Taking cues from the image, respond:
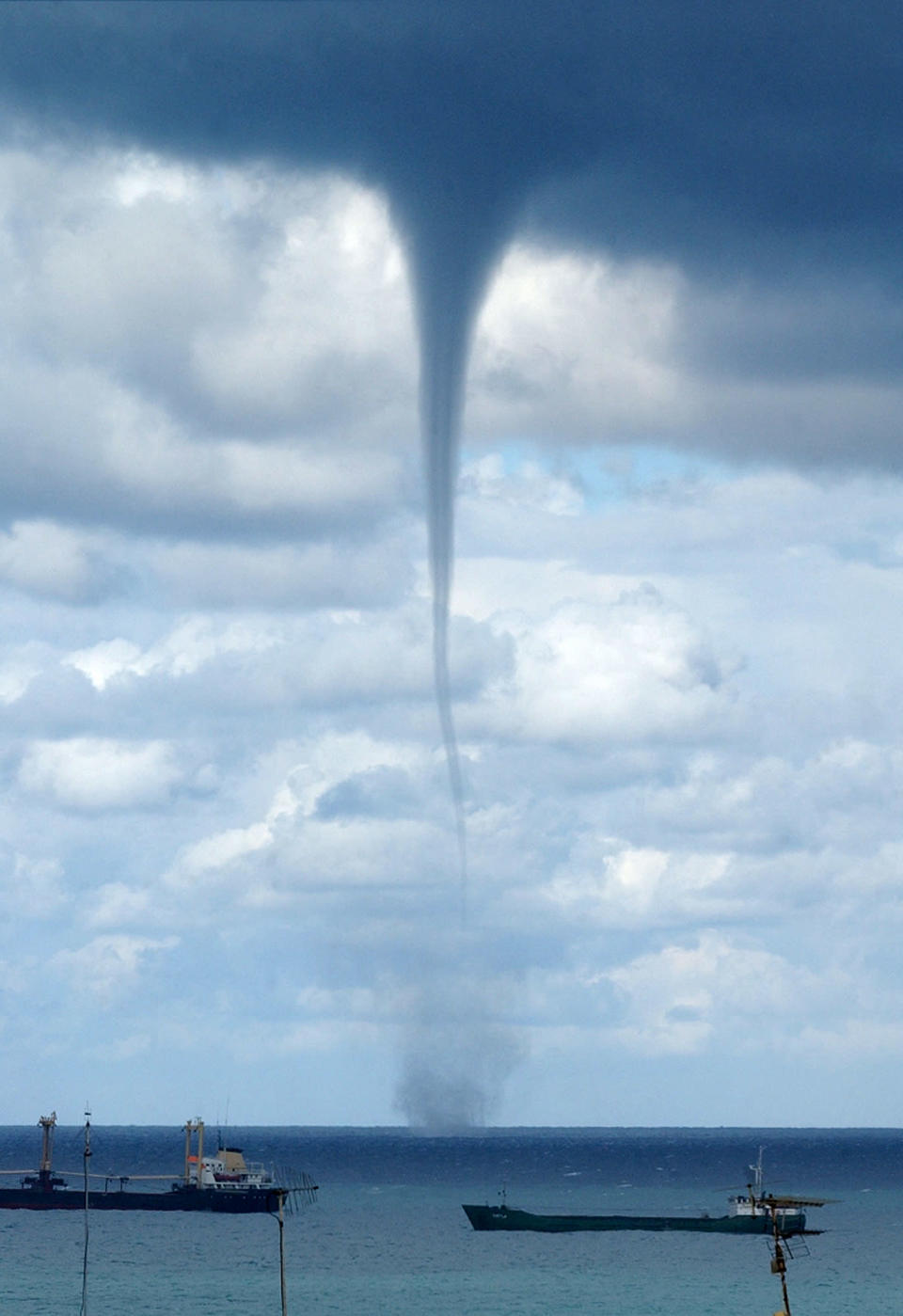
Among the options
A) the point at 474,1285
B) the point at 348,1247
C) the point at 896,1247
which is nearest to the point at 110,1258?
the point at 348,1247

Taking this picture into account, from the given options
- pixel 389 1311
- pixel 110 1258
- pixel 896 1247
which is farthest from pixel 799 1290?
pixel 110 1258

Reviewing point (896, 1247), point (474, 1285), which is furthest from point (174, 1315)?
point (896, 1247)

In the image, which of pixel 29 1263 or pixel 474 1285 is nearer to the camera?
pixel 474 1285

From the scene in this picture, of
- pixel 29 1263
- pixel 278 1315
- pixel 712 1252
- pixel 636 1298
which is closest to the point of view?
pixel 278 1315

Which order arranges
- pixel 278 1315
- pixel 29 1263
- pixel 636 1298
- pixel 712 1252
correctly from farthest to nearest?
1. pixel 712 1252
2. pixel 29 1263
3. pixel 636 1298
4. pixel 278 1315

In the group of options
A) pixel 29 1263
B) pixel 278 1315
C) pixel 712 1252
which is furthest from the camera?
pixel 712 1252

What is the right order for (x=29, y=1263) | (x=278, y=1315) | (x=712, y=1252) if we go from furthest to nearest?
(x=712, y=1252) → (x=29, y=1263) → (x=278, y=1315)

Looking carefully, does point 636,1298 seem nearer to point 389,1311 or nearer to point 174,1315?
point 389,1311

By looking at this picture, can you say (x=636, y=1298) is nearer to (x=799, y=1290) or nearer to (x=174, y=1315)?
(x=799, y=1290)

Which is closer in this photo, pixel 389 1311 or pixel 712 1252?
pixel 389 1311
